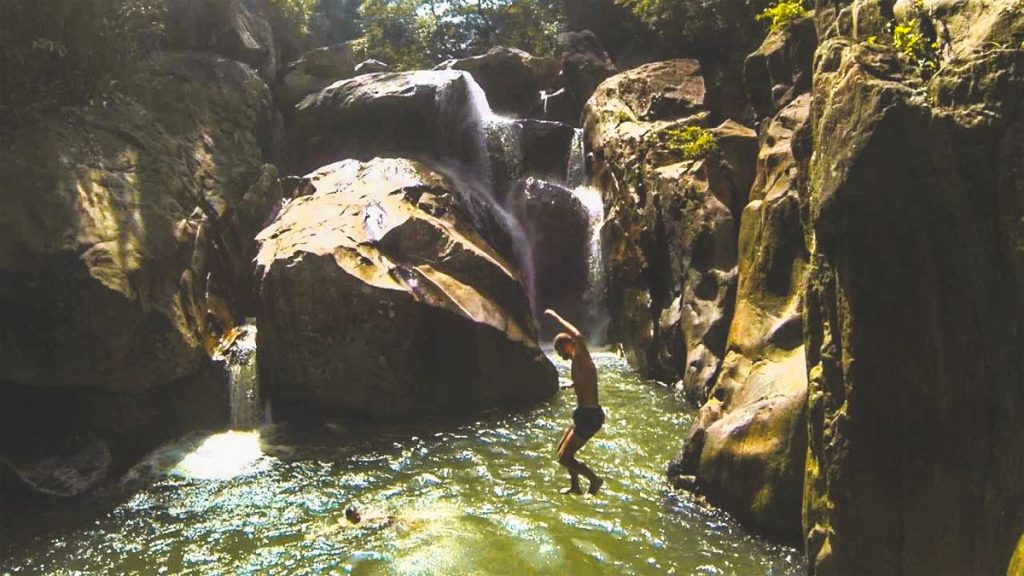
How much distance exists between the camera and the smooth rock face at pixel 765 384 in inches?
313

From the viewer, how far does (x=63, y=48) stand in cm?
1216

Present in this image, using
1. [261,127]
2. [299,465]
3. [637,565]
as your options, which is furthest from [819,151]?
[261,127]

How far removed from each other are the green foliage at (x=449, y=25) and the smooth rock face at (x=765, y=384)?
79.5 ft

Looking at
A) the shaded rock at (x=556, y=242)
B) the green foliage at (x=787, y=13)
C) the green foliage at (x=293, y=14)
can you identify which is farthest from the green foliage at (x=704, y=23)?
the green foliage at (x=293, y=14)

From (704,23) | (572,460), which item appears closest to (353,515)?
(572,460)

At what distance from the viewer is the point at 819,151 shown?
616 cm

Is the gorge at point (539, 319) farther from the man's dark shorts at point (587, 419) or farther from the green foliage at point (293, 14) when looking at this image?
→ the green foliage at point (293, 14)

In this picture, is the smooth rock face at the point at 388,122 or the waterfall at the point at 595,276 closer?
the waterfall at the point at 595,276

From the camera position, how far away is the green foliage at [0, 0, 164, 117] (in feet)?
38.3

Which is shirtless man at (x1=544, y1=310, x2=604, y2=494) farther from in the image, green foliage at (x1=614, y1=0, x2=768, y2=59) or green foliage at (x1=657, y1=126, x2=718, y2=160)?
green foliage at (x1=614, y1=0, x2=768, y2=59)

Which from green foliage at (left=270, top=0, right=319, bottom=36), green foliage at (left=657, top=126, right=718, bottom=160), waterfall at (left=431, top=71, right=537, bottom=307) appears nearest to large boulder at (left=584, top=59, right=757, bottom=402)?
green foliage at (left=657, top=126, right=718, bottom=160)

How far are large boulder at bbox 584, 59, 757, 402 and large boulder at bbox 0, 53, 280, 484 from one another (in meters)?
7.81

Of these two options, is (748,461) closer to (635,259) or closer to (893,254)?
(893,254)

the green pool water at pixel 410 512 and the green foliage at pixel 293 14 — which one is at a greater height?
the green foliage at pixel 293 14
